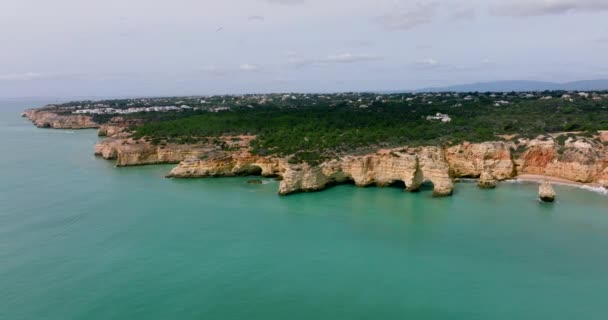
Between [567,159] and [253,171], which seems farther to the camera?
[253,171]

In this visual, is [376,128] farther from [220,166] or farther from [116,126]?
[116,126]

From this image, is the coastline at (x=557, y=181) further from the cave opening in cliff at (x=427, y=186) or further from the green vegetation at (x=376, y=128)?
the cave opening in cliff at (x=427, y=186)

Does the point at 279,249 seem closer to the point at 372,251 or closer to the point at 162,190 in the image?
the point at 372,251

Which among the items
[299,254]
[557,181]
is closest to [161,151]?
[299,254]

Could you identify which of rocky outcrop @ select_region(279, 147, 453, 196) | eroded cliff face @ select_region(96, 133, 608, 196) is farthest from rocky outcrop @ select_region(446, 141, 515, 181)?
rocky outcrop @ select_region(279, 147, 453, 196)

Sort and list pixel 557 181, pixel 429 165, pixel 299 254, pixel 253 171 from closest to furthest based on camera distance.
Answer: pixel 299 254 < pixel 429 165 < pixel 557 181 < pixel 253 171
